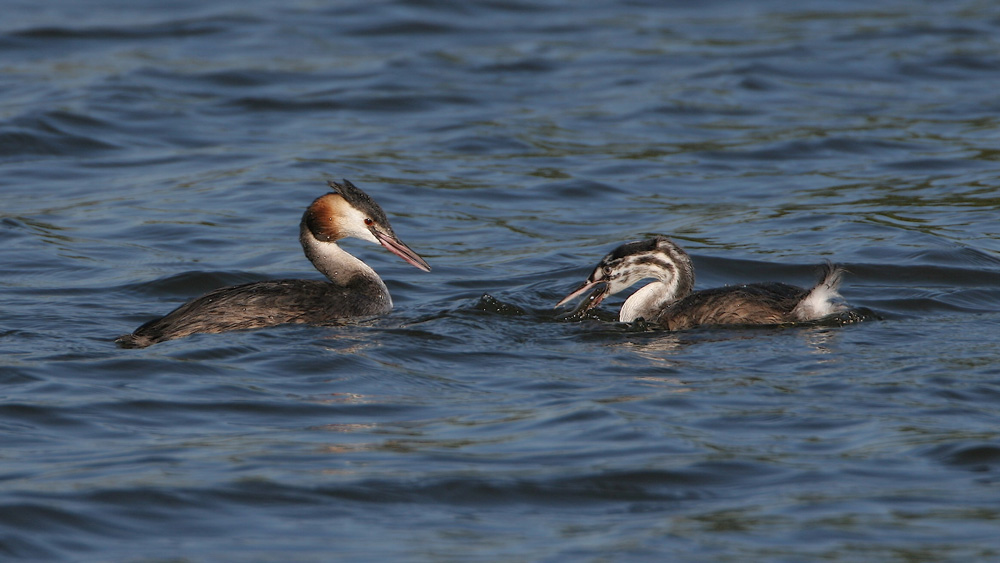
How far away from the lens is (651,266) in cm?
A: 928

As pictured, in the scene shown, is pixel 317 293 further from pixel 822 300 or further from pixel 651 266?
pixel 822 300

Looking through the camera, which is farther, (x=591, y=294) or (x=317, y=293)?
(x=591, y=294)

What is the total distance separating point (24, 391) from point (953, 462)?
4550 millimetres

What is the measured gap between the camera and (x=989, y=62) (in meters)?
17.7

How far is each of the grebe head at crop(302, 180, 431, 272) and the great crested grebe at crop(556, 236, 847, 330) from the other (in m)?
1.19

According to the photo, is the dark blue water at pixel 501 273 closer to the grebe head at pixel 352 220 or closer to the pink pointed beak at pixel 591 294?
the pink pointed beak at pixel 591 294

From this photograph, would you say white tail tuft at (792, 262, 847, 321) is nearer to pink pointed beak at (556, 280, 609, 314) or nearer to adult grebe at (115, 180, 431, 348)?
pink pointed beak at (556, 280, 609, 314)

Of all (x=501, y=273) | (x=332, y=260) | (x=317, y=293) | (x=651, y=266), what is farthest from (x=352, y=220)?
(x=651, y=266)

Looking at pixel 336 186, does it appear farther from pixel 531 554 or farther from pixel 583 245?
pixel 531 554

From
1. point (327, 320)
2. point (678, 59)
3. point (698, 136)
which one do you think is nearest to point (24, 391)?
point (327, 320)

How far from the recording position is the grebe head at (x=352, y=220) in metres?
9.56

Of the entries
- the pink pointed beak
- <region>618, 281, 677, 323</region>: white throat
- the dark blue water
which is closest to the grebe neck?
the dark blue water

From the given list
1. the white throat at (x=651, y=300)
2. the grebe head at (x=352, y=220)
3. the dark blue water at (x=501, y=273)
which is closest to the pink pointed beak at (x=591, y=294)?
the dark blue water at (x=501, y=273)

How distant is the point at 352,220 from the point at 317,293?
759 mm
